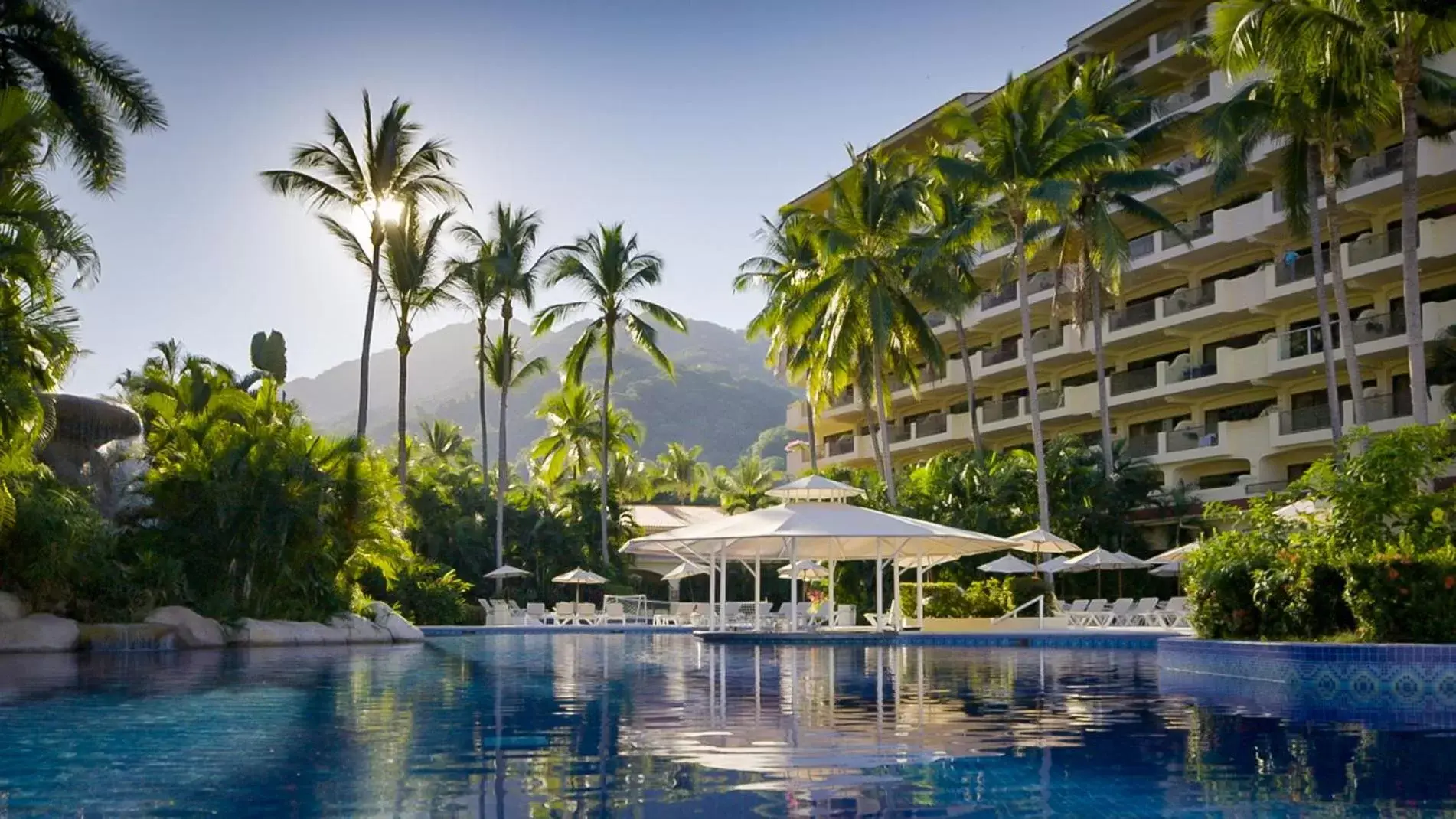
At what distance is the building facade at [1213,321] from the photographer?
34312mm

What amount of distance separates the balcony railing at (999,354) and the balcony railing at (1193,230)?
7.69 meters

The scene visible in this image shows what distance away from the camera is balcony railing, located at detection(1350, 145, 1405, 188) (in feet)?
111

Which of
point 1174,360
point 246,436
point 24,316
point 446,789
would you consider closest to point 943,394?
point 1174,360

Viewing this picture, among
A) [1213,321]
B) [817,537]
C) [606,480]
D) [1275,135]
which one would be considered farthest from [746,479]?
[817,537]

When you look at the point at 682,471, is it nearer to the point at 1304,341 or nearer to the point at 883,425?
the point at 883,425

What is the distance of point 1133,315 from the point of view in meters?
41.9

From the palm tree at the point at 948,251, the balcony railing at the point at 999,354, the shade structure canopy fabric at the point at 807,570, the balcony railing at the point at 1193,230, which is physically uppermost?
the balcony railing at the point at 1193,230

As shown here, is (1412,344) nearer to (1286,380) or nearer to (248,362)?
(1286,380)

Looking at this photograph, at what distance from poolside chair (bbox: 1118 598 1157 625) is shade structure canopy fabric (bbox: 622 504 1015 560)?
185 inches

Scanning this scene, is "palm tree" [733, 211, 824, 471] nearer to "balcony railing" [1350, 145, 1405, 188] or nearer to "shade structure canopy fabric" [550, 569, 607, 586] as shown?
"shade structure canopy fabric" [550, 569, 607, 586]

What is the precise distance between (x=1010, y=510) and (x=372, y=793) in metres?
29.5

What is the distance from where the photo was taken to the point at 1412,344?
26.2 metres

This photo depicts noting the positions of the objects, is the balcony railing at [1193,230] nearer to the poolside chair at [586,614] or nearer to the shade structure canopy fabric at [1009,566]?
the shade structure canopy fabric at [1009,566]

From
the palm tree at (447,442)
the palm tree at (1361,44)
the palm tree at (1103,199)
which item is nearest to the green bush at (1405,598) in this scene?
the palm tree at (1361,44)
